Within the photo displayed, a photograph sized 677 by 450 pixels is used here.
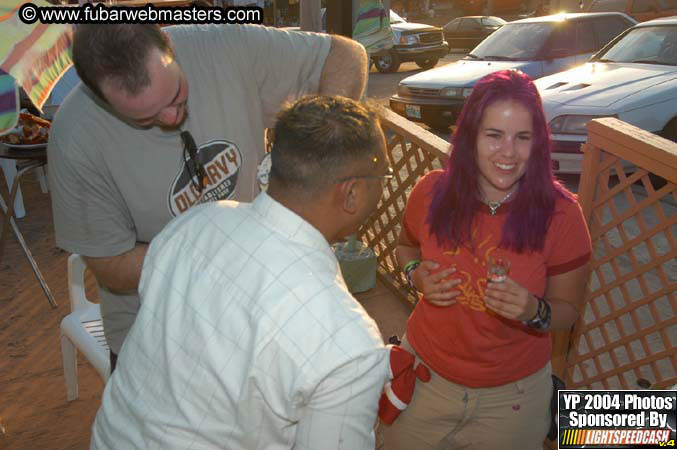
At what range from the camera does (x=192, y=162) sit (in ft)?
6.91

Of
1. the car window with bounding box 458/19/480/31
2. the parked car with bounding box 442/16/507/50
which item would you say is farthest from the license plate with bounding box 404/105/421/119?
the car window with bounding box 458/19/480/31

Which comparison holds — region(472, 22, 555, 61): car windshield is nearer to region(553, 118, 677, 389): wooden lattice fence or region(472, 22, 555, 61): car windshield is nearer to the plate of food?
the plate of food

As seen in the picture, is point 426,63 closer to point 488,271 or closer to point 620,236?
point 620,236

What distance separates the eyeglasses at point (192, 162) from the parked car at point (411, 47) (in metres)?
15.4

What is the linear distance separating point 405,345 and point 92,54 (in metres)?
1.57

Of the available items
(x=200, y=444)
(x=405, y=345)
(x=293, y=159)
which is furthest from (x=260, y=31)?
(x=200, y=444)

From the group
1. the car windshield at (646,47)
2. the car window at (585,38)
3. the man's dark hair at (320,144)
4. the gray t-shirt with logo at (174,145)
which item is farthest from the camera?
the car window at (585,38)

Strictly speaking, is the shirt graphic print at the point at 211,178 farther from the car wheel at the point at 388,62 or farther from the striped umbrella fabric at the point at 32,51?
the car wheel at the point at 388,62

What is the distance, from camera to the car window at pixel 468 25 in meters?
21.0

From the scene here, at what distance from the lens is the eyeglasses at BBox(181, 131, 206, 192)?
82.0 inches

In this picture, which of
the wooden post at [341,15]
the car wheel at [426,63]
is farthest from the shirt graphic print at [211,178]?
the car wheel at [426,63]

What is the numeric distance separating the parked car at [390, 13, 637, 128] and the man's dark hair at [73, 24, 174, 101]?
807 centimetres

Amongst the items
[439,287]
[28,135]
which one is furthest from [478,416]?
[28,135]

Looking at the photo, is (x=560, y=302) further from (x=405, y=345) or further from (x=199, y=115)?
(x=199, y=115)
